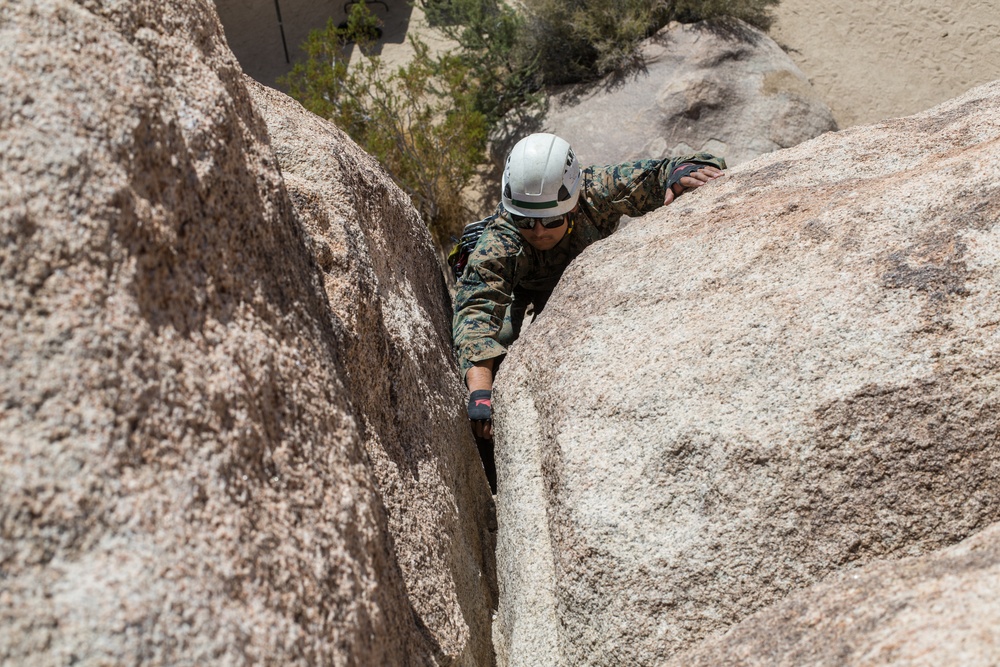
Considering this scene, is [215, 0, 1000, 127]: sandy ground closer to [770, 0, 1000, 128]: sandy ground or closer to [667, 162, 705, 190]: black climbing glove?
[770, 0, 1000, 128]: sandy ground

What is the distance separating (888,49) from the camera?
8.52 meters

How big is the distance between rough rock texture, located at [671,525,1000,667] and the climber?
1.38 metres

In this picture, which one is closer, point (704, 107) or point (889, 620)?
point (889, 620)

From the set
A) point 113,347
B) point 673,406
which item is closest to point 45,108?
point 113,347

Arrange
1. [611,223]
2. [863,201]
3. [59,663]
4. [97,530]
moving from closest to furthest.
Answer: [59,663] < [97,530] < [863,201] < [611,223]

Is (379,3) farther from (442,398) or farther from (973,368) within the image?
(973,368)

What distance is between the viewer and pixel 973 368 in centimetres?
204

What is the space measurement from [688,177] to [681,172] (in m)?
0.06

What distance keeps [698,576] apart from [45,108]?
170 centimetres

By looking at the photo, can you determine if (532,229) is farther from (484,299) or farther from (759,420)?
(759,420)

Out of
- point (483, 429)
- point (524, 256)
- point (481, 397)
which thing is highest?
point (524, 256)

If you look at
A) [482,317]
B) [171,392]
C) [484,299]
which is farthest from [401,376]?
[171,392]

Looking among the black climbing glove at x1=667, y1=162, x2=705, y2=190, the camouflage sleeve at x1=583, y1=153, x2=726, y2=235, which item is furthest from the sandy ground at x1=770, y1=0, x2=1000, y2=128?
the black climbing glove at x1=667, y1=162, x2=705, y2=190

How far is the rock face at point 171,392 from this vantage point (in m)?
1.29
